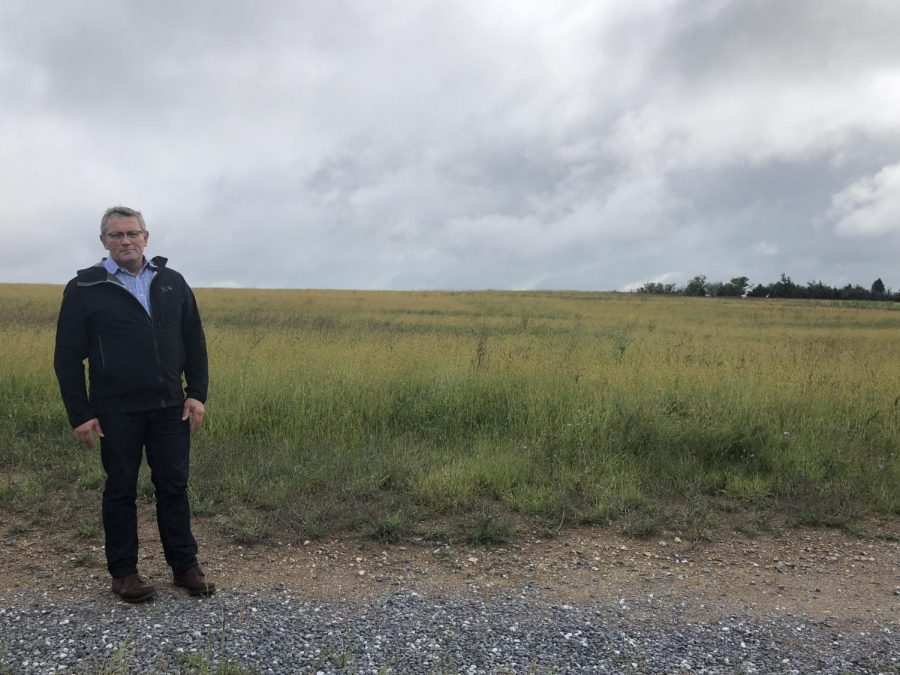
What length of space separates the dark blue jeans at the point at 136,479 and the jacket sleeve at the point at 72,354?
0.14 metres

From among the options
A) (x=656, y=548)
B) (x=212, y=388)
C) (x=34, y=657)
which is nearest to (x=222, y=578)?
(x=34, y=657)

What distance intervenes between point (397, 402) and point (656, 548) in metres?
3.86

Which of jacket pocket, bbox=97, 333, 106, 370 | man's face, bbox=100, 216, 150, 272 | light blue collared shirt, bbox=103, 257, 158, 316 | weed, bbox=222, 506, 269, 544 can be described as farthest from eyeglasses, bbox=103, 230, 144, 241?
weed, bbox=222, 506, 269, 544

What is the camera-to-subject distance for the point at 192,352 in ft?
12.5

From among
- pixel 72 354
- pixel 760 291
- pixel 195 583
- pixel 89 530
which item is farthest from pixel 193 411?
pixel 760 291

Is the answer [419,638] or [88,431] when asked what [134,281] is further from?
[419,638]

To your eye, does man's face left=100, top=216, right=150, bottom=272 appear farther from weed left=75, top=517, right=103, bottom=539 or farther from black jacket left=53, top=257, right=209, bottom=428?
weed left=75, top=517, right=103, bottom=539

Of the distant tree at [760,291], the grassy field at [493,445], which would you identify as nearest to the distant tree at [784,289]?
the distant tree at [760,291]

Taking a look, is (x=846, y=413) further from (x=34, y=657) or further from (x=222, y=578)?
(x=34, y=657)

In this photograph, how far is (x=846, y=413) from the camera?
7.42m

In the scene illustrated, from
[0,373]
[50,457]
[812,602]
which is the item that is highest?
[0,373]

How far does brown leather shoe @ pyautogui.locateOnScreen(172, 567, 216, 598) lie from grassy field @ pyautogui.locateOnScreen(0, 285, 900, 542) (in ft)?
2.44

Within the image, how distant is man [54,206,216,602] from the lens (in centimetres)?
343

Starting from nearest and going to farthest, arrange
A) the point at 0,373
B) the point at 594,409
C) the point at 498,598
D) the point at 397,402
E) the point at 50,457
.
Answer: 1. the point at 498,598
2. the point at 50,457
3. the point at 594,409
4. the point at 397,402
5. the point at 0,373
